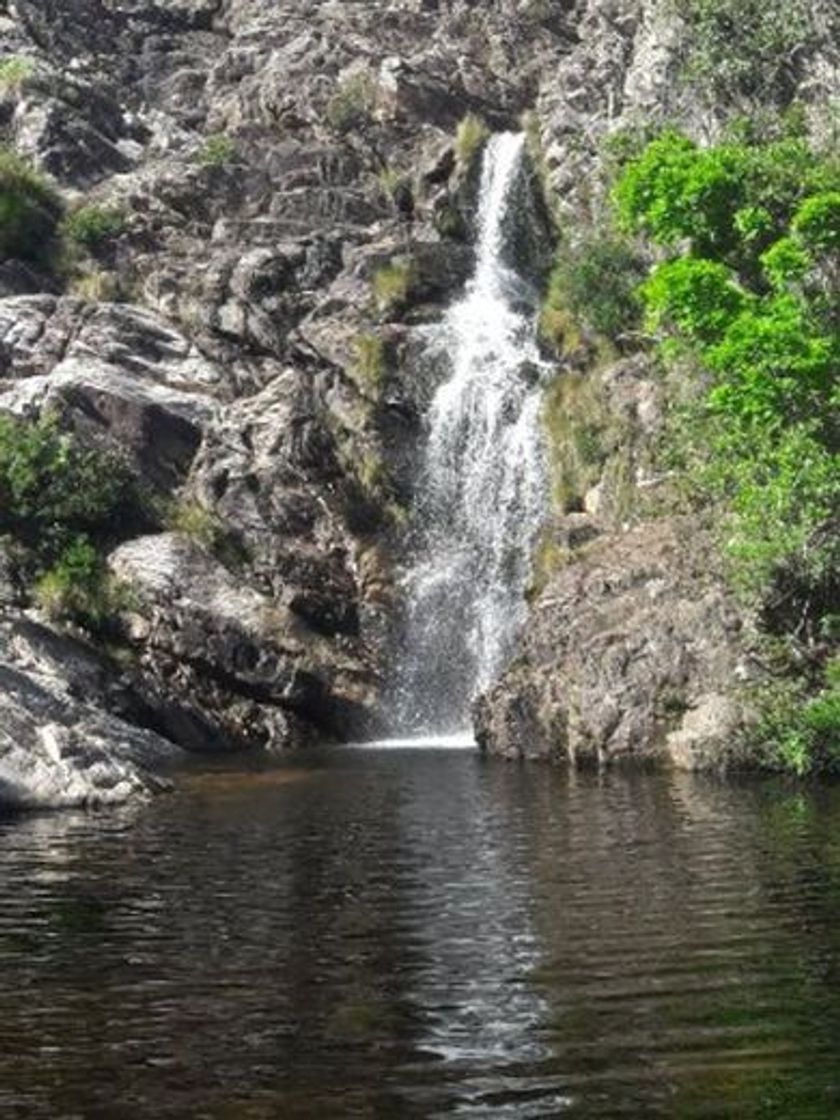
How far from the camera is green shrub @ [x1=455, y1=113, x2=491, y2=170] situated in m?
60.7

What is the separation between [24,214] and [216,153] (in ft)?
29.6

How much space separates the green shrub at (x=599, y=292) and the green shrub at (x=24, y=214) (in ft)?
66.9

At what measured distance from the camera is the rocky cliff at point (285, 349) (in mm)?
37000

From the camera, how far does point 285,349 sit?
5378cm

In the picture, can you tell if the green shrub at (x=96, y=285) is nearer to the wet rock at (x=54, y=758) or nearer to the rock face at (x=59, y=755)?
the rock face at (x=59, y=755)

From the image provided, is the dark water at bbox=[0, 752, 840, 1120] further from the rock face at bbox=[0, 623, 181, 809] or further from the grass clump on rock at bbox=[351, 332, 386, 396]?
the grass clump on rock at bbox=[351, 332, 386, 396]

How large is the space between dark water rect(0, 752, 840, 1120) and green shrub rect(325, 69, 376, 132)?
4483 cm

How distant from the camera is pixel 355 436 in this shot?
50969 millimetres

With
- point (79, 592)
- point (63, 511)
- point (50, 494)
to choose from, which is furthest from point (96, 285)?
point (79, 592)

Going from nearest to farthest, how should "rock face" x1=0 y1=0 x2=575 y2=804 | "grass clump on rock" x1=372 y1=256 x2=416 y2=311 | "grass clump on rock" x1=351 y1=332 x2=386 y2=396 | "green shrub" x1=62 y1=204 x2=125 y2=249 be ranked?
"rock face" x1=0 y1=0 x2=575 y2=804, "grass clump on rock" x1=351 y1=332 x2=386 y2=396, "grass clump on rock" x1=372 y1=256 x2=416 y2=311, "green shrub" x1=62 y1=204 x2=125 y2=249

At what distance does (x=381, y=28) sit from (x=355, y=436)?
28080mm

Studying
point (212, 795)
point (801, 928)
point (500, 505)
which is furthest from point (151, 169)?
point (801, 928)

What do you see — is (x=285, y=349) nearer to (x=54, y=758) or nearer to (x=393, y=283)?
(x=393, y=283)

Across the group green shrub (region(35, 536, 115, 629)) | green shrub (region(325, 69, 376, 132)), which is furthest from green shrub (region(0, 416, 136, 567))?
green shrub (region(325, 69, 376, 132))
